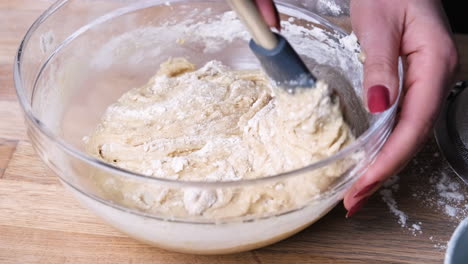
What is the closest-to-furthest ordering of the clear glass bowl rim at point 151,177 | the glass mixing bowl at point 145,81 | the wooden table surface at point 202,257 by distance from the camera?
the clear glass bowl rim at point 151,177, the glass mixing bowl at point 145,81, the wooden table surface at point 202,257

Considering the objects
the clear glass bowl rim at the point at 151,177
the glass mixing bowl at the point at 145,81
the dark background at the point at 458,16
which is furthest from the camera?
the dark background at the point at 458,16

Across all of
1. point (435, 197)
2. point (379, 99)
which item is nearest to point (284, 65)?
point (379, 99)

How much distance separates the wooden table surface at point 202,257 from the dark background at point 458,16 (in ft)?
2.23

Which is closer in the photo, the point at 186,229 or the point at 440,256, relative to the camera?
the point at 186,229

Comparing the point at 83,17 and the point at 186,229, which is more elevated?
the point at 83,17

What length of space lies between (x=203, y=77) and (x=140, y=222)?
0.57 meters

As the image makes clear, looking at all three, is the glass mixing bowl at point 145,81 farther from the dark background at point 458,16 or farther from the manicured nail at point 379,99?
the dark background at point 458,16

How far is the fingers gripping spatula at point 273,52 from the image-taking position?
921 mm

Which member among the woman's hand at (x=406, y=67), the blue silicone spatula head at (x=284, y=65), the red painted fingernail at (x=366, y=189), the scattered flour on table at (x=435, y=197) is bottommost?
the scattered flour on table at (x=435, y=197)

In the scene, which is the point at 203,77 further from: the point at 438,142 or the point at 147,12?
the point at 438,142

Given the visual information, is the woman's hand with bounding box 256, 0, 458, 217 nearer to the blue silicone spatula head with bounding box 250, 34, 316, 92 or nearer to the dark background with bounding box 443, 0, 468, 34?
the blue silicone spatula head with bounding box 250, 34, 316, 92

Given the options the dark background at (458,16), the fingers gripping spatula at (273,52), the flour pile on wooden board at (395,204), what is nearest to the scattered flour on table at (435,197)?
the flour pile on wooden board at (395,204)

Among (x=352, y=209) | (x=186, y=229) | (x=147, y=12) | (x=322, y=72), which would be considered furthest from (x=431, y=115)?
(x=147, y=12)

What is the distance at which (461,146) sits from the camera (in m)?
1.36
